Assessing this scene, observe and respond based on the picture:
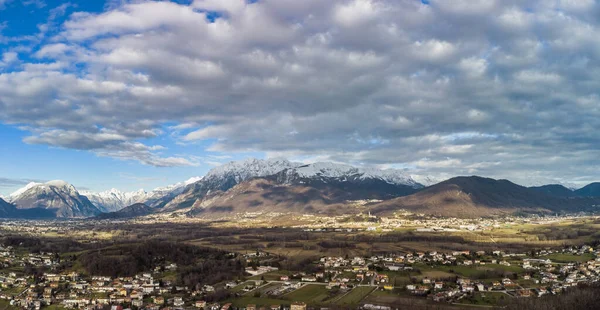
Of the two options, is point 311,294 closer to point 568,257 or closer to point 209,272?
point 209,272

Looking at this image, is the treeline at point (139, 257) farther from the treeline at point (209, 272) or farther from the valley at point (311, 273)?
the treeline at point (209, 272)

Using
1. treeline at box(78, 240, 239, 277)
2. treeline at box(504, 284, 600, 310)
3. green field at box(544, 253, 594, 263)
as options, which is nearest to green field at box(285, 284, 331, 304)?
treeline at box(504, 284, 600, 310)

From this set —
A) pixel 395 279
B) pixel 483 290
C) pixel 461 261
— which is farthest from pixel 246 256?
pixel 483 290

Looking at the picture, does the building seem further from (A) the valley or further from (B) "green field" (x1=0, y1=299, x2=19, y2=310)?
(B) "green field" (x1=0, y1=299, x2=19, y2=310)

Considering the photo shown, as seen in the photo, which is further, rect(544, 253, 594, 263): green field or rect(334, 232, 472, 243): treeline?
rect(334, 232, 472, 243): treeline

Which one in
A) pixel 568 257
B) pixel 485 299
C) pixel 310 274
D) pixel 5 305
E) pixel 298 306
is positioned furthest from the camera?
pixel 568 257

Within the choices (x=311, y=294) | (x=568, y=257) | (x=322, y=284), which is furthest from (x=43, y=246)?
(x=568, y=257)

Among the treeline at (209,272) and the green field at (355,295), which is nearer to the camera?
the green field at (355,295)

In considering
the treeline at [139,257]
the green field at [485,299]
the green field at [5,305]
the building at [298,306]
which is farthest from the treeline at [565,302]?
the green field at [5,305]

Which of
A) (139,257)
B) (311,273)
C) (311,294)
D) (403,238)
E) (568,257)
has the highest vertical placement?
(139,257)

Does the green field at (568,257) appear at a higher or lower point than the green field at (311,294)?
higher

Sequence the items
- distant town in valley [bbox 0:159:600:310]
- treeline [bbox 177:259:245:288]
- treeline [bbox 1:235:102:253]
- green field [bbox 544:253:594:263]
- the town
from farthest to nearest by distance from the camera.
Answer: treeline [bbox 1:235:102:253], green field [bbox 544:253:594:263], treeline [bbox 177:259:245:288], the town, distant town in valley [bbox 0:159:600:310]

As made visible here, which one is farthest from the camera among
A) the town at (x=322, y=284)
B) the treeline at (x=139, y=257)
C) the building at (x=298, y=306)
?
the treeline at (x=139, y=257)
